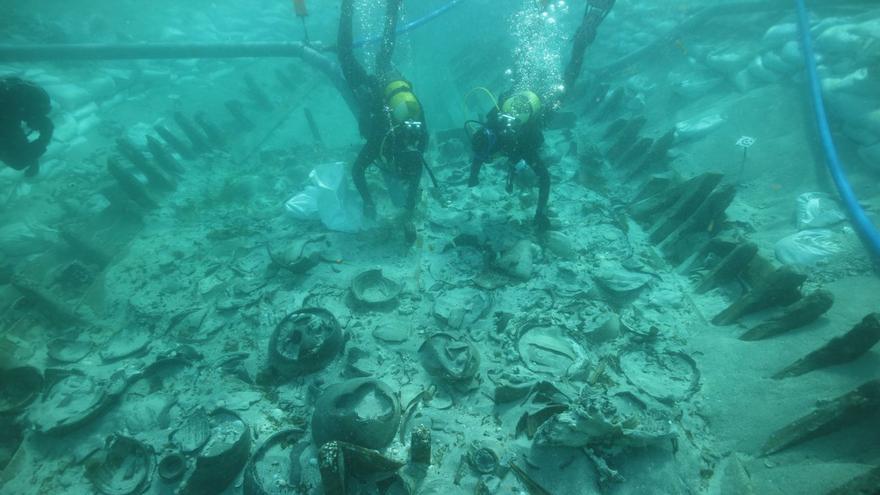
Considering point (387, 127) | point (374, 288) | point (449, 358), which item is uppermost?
point (387, 127)

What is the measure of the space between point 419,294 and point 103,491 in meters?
3.75

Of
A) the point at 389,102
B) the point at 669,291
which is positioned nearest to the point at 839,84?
the point at 669,291

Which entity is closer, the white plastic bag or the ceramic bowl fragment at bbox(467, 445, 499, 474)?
the ceramic bowl fragment at bbox(467, 445, 499, 474)

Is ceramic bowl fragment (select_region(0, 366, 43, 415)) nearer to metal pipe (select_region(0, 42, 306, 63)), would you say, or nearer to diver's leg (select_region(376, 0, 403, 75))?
diver's leg (select_region(376, 0, 403, 75))

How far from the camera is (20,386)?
174 inches

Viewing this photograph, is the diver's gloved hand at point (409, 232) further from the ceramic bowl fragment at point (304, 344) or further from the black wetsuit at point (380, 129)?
the ceramic bowl fragment at point (304, 344)

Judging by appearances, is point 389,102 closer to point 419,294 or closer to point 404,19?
point 419,294

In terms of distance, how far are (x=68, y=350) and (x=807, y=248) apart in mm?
9577

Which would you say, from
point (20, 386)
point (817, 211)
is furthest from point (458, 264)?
point (20, 386)

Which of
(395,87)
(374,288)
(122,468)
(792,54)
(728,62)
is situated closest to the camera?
(122,468)

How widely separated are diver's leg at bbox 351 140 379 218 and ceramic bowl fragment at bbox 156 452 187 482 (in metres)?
4.19

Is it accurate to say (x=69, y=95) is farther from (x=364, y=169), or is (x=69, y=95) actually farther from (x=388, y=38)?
(x=364, y=169)

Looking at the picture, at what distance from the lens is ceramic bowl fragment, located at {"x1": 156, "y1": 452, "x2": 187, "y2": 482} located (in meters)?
3.34

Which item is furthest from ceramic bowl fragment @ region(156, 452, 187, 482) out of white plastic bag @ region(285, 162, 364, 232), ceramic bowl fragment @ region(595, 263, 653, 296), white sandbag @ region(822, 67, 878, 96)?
white sandbag @ region(822, 67, 878, 96)
